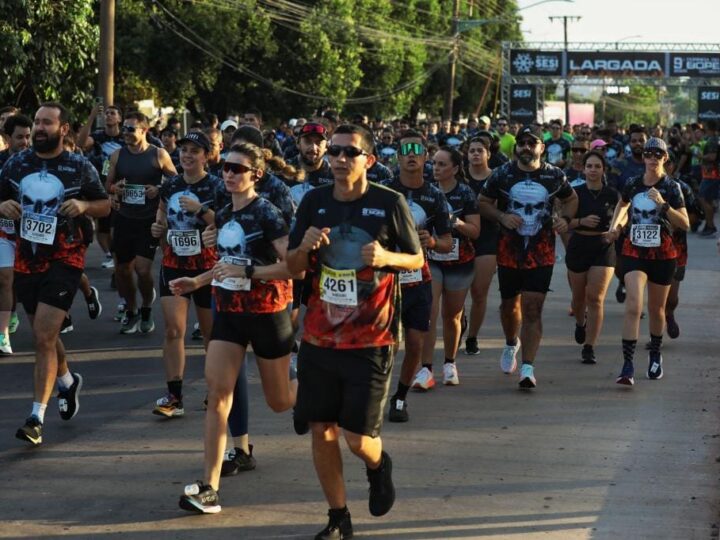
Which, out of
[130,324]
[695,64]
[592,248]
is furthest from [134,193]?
[695,64]

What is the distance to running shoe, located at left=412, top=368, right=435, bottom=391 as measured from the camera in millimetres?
10078

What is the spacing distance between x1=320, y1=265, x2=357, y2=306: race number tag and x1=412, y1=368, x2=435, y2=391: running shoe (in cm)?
405

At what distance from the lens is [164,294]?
9.03 metres

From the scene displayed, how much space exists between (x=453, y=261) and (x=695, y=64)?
183ft

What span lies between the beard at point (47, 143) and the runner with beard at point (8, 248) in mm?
3133

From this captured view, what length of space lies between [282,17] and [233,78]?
2909 millimetres

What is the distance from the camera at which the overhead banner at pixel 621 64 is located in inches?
2461

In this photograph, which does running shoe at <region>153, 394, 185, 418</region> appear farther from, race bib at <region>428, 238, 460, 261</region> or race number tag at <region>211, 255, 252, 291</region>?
race bib at <region>428, 238, 460, 261</region>

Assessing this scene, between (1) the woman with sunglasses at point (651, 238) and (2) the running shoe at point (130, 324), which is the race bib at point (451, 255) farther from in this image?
(2) the running shoe at point (130, 324)

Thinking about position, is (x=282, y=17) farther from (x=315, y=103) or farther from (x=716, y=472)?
(x=716, y=472)

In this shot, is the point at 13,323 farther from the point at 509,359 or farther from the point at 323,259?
the point at 323,259

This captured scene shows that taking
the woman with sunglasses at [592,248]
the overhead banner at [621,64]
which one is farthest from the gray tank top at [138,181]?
the overhead banner at [621,64]

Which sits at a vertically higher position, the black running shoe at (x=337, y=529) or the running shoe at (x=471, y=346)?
the running shoe at (x=471, y=346)

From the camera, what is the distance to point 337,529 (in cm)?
628
